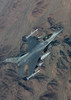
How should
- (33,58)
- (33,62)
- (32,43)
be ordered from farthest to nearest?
(32,43) → (33,58) → (33,62)

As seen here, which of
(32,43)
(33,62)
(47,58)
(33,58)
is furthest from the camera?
(47,58)

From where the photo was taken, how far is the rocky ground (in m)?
93.4

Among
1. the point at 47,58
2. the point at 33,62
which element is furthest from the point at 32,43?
the point at 47,58

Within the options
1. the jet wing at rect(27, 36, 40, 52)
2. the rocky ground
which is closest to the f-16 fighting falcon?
the jet wing at rect(27, 36, 40, 52)

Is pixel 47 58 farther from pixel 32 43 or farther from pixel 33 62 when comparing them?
pixel 33 62

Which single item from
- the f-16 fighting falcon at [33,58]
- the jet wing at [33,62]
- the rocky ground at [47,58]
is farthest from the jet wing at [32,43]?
the rocky ground at [47,58]

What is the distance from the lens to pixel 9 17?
14612 centimetres

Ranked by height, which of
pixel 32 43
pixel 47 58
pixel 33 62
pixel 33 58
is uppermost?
pixel 32 43

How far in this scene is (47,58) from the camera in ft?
328

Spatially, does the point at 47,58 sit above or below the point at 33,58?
below

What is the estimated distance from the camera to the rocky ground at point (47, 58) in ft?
307

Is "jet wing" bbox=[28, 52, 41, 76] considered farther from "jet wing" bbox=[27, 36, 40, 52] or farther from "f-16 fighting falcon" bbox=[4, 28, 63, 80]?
"jet wing" bbox=[27, 36, 40, 52]

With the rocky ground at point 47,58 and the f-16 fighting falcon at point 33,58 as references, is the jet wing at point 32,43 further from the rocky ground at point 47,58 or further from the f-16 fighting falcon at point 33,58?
the rocky ground at point 47,58

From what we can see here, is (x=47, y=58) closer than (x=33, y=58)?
No
